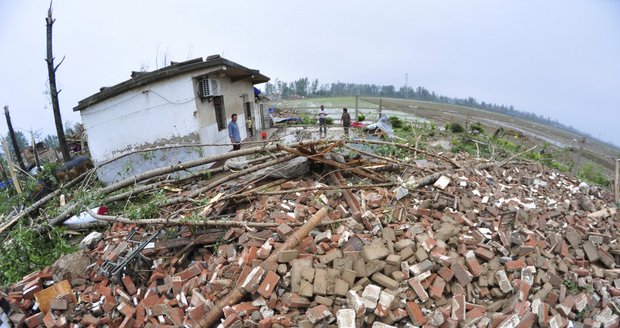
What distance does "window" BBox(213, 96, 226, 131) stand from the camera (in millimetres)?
9727

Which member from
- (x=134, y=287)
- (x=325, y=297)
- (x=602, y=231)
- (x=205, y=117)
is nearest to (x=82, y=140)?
(x=205, y=117)

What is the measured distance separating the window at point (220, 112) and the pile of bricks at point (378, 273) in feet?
19.6

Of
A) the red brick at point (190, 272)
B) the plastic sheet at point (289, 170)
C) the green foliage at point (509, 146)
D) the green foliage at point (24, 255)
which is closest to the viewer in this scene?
the red brick at point (190, 272)

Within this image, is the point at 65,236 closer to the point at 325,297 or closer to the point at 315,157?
the point at 315,157

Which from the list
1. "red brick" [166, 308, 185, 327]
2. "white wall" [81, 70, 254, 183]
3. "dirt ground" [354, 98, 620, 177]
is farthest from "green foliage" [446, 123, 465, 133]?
"red brick" [166, 308, 185, 327]

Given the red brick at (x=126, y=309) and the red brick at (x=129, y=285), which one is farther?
the red brick at (x=129, y=285)

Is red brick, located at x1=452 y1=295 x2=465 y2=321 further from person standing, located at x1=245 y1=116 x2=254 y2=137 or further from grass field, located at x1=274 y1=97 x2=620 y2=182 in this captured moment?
person standing, located at x1=245 y1=116 x2=254 y2=137

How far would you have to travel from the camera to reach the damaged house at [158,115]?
813 centimetres

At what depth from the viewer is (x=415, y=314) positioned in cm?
261

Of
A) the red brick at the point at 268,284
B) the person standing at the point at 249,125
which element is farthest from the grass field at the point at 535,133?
the red brick at the point at 268,284

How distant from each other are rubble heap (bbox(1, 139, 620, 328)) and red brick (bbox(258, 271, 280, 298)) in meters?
0.01

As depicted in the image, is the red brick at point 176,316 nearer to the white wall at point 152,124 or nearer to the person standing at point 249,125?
the white wall at point 152,124

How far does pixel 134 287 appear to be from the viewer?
3455 millimetres

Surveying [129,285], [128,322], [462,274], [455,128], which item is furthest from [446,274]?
[455,128]
